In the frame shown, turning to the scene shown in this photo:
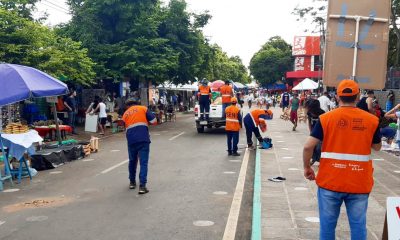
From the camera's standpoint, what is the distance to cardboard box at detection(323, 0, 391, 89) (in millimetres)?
5273

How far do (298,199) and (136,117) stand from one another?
3.23 m

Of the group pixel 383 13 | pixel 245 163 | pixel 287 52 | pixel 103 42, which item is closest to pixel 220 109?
pixel 245 163

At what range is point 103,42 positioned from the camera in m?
21.2

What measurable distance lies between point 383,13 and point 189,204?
3992 mm

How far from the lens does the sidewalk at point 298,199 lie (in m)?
5.18

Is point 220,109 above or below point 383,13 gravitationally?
below

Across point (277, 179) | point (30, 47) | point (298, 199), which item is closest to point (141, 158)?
point (277, 179)

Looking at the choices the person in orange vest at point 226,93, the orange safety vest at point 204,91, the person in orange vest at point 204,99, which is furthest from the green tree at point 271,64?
the person in orange vest at point 226,93

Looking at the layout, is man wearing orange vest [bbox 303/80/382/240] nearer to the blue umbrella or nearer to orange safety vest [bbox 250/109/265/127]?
the blue umbrella

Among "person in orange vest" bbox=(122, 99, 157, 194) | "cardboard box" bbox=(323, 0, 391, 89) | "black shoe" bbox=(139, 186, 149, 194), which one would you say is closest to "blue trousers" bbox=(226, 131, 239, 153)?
"person in orange vest" bbox=(122, 99, 157, 194)

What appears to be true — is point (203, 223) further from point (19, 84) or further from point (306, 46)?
point (306, 46)

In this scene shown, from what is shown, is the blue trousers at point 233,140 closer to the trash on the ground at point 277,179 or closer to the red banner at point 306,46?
the trash on the ground at point 277,179

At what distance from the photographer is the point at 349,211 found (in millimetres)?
3699

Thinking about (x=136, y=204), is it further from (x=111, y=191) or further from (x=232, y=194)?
(x=232, y=194)
